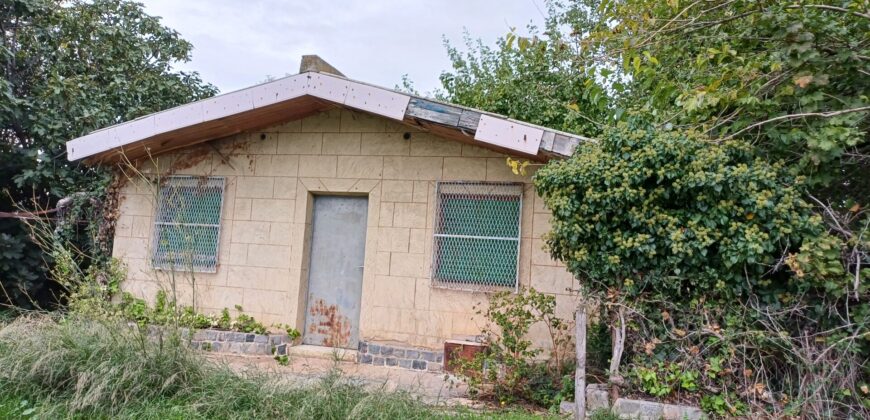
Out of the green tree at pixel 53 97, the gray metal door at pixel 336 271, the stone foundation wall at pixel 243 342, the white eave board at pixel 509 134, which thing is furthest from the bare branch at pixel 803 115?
the green tree at pixel 53 97

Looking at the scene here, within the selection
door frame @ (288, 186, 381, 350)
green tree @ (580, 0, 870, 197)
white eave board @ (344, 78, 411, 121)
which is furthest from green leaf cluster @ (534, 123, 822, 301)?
door frame @ (288, 186, 381, 350)

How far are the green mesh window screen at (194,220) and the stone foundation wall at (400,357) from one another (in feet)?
7.99

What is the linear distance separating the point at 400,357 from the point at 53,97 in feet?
24.0

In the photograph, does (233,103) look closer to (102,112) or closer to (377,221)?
(377,221)

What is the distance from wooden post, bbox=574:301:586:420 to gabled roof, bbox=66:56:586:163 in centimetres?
165

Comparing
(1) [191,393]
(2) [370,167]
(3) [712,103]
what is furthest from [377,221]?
(3) [712,103]

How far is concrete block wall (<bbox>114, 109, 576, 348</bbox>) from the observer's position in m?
6.66

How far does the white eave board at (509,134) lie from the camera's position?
18.8ft

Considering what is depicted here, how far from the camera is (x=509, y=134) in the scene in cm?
583

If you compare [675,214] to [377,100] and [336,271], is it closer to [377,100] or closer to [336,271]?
[377,100]

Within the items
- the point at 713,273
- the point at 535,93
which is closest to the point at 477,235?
the point at 713,273

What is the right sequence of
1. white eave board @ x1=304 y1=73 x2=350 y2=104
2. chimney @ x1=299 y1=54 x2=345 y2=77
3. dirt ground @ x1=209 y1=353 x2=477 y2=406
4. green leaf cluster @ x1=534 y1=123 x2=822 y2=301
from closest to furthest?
green leaf cluster @ x1=534 y1=123 x2=822 y2=301, dirt ground @ x1=209 y1=353 x2=477 y2=406, white eave board @ x1=304 y1=73 x2=350 y2=104, chimney @ x1=299 y1=54 x2=345 y2=77

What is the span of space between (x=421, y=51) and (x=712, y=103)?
44.9 ft

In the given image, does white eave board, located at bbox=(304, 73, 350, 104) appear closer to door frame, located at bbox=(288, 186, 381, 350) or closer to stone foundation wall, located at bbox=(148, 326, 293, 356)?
door frame, located at bbox=(288, 186, 381, 350)
